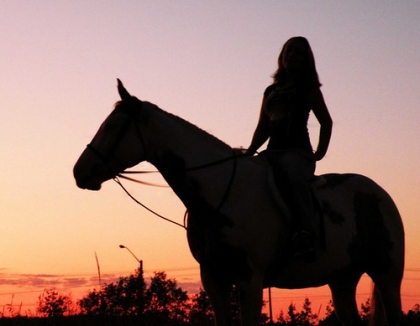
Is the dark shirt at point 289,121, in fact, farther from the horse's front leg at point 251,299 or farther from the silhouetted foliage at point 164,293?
the silhouetted foliage at point 164,293

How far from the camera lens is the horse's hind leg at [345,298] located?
11.4m

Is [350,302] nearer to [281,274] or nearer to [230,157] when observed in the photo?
[281,274]

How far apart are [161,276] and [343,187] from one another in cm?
5795

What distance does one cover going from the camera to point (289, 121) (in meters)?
10.2

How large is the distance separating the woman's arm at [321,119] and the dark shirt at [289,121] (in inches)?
3.6

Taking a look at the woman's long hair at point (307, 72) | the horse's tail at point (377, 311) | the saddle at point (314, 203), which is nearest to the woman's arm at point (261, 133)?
the woman's long hair at point (307, 72)

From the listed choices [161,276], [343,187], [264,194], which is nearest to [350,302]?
[343,187]

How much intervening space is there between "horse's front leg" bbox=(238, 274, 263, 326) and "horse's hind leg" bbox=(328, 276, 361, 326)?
7.50 feet

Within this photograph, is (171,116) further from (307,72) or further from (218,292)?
(218,292)

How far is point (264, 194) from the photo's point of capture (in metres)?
9.78

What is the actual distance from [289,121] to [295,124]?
0.08 meters

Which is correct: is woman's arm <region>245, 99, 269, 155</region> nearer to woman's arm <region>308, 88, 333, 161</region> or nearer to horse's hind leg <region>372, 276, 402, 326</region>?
woman's arm <region>308, 88, 333, 161</region>

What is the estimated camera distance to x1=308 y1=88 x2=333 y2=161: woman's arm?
1033 centimetres

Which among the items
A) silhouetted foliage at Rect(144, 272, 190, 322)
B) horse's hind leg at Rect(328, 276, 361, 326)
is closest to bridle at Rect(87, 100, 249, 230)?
horse's hind leg at Rect(328, 276, 361, 326)
